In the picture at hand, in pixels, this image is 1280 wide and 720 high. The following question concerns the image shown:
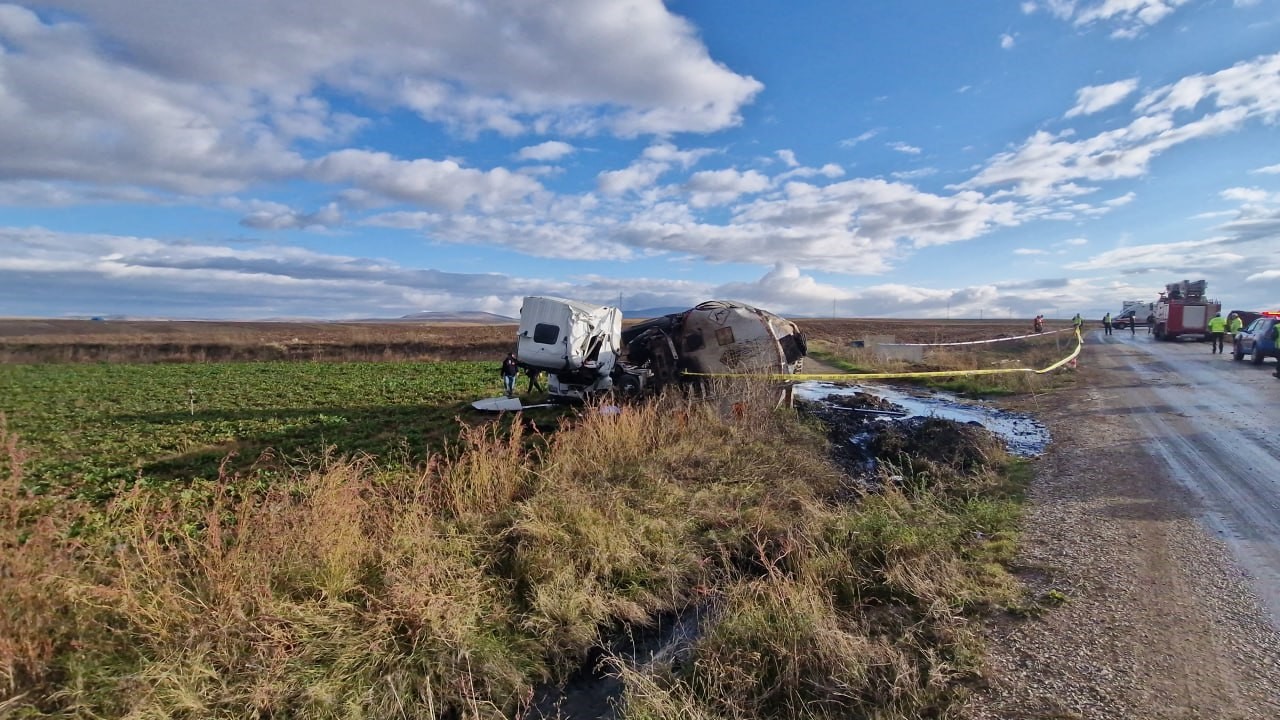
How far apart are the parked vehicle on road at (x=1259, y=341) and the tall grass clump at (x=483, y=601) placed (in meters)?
18.0

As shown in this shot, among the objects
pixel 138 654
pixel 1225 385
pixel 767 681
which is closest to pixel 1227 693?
pixel 767 681

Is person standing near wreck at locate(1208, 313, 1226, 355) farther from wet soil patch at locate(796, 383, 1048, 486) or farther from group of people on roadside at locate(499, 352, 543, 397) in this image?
group of people on roadside at locate(499, 352, 543, 397)

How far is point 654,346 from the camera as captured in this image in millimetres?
12242

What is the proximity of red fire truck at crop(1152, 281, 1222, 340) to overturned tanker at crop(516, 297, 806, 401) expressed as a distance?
100ft

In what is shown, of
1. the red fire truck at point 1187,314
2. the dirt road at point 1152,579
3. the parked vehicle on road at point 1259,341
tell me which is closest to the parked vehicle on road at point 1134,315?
the red fire truck at point 1187,314

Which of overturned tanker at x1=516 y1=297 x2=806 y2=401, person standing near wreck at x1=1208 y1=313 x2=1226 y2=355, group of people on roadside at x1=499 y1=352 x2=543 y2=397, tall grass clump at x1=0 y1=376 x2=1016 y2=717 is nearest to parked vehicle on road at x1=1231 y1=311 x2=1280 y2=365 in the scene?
person standing near wreck at x1=1208 y1=313 x2=1226 y2=355

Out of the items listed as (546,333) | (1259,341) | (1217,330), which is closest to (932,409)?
(546,333)

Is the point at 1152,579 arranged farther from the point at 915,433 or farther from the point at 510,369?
the point at 510,369

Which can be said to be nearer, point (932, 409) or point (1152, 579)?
point (1152, 579)

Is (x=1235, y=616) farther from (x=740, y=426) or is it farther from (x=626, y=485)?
(x=740, y=426)

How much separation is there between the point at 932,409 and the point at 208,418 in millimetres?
17236

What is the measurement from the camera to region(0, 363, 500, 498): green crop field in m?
9.41

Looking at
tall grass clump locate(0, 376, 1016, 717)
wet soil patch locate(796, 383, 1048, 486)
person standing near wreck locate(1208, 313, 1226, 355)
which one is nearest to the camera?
tall grass clump locate(0, 376, 1016, 717)

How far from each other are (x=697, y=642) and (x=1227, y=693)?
117 inches
